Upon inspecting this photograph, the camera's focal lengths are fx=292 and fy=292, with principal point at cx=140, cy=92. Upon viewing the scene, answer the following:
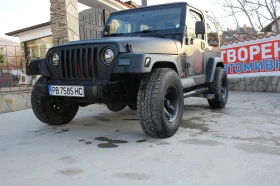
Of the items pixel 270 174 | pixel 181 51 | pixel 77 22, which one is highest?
pixel 77 22

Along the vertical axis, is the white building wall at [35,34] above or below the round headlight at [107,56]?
above

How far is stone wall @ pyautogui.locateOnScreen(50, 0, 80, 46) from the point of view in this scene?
7.63 meters

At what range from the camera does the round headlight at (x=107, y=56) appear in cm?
333

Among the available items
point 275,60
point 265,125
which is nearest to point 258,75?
point 275,60

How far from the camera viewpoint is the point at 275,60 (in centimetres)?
861

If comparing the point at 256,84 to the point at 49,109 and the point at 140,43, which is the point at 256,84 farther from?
the point at 49,109

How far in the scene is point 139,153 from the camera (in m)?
2.98

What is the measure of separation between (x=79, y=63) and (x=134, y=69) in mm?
777

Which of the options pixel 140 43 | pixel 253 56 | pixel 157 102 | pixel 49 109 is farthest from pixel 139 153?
pixel 253 56

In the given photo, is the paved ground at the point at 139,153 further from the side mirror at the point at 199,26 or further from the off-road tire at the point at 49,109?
the side mirror at the point at 199,26

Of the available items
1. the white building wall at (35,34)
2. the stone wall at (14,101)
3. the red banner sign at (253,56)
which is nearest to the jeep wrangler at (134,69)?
the stone wall at (14,101)

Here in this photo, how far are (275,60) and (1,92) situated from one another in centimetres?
740

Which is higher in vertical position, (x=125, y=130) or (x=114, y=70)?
(x=114, y=70)

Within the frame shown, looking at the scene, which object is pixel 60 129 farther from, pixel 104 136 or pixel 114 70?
pixel 114 70
